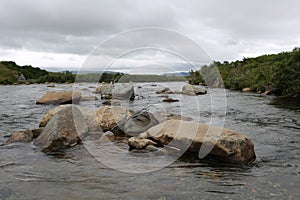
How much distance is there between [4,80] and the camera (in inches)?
3113

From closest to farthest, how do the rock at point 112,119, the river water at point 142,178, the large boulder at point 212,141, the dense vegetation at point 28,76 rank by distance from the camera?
the river water at point 142,178 → the large boulder at point 212,141 → the rock at point 112,119 → the dense vegetation at point 28,76

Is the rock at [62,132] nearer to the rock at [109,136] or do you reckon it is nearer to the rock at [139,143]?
the rock at [109,136]

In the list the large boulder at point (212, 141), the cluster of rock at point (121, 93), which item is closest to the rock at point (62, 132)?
the large boulder at point (212, 141)

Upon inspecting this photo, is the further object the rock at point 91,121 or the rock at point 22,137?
the rock at point 91,121

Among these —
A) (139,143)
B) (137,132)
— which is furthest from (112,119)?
(139,143)

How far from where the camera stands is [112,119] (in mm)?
9742

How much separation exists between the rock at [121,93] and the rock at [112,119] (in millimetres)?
12882

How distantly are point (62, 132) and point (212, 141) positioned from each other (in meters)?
4.17

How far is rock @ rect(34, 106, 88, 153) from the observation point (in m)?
7.48

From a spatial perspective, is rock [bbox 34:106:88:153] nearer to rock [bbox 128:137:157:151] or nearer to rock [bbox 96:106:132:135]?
rock [bbox 96:106:132:135]

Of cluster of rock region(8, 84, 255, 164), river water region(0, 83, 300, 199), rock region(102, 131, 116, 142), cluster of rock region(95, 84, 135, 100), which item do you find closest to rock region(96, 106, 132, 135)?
cluster of rock region(8, 84, 255, 164)

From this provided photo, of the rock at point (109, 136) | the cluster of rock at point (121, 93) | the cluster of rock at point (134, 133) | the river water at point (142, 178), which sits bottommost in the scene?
the river water at point (142, 178)

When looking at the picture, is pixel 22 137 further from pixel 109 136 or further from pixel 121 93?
pixel 121 93

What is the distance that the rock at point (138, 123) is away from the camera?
933cm
